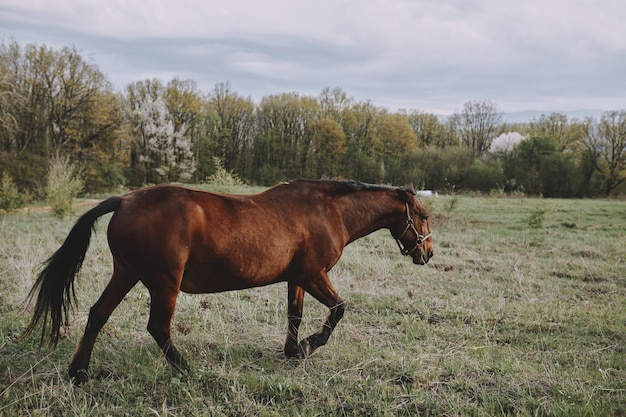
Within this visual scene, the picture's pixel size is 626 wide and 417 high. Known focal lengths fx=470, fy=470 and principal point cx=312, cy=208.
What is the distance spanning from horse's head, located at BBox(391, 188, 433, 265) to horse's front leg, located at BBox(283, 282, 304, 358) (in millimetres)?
1368

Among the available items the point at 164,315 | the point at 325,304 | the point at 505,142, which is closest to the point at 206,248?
the point at 164,315

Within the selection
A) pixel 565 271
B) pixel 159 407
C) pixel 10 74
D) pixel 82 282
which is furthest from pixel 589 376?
pixel 10 74

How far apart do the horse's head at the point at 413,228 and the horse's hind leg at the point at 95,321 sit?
10.1ft

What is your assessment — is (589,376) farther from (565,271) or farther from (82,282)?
(82,282)

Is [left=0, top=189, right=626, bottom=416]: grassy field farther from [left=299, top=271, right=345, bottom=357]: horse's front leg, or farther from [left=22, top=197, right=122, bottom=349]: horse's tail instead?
[left=22, top=197, right=122, bottom=349]: horse's tail

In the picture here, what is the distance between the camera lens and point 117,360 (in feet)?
14.9

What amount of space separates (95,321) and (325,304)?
2.18 meters

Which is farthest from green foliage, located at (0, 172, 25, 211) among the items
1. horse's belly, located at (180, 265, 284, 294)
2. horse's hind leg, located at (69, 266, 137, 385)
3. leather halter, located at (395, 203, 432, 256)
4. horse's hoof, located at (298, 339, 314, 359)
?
leather halter, located at (395, 203, 432, 256)

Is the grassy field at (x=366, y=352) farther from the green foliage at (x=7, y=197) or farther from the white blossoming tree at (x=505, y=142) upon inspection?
the white blossoming tree at (x=505, y=142)

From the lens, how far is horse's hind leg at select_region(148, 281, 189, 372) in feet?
13.5

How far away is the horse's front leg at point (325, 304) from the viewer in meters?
4.85

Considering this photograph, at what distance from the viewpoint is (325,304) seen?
15.9 ft

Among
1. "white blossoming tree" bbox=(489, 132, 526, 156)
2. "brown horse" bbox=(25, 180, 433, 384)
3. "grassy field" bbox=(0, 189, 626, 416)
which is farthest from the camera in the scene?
"white blossoming tree" bbox=(489, 132, 526, 156)

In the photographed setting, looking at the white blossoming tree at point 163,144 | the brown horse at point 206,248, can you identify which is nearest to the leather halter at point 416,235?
the brown horse at point 206,248
